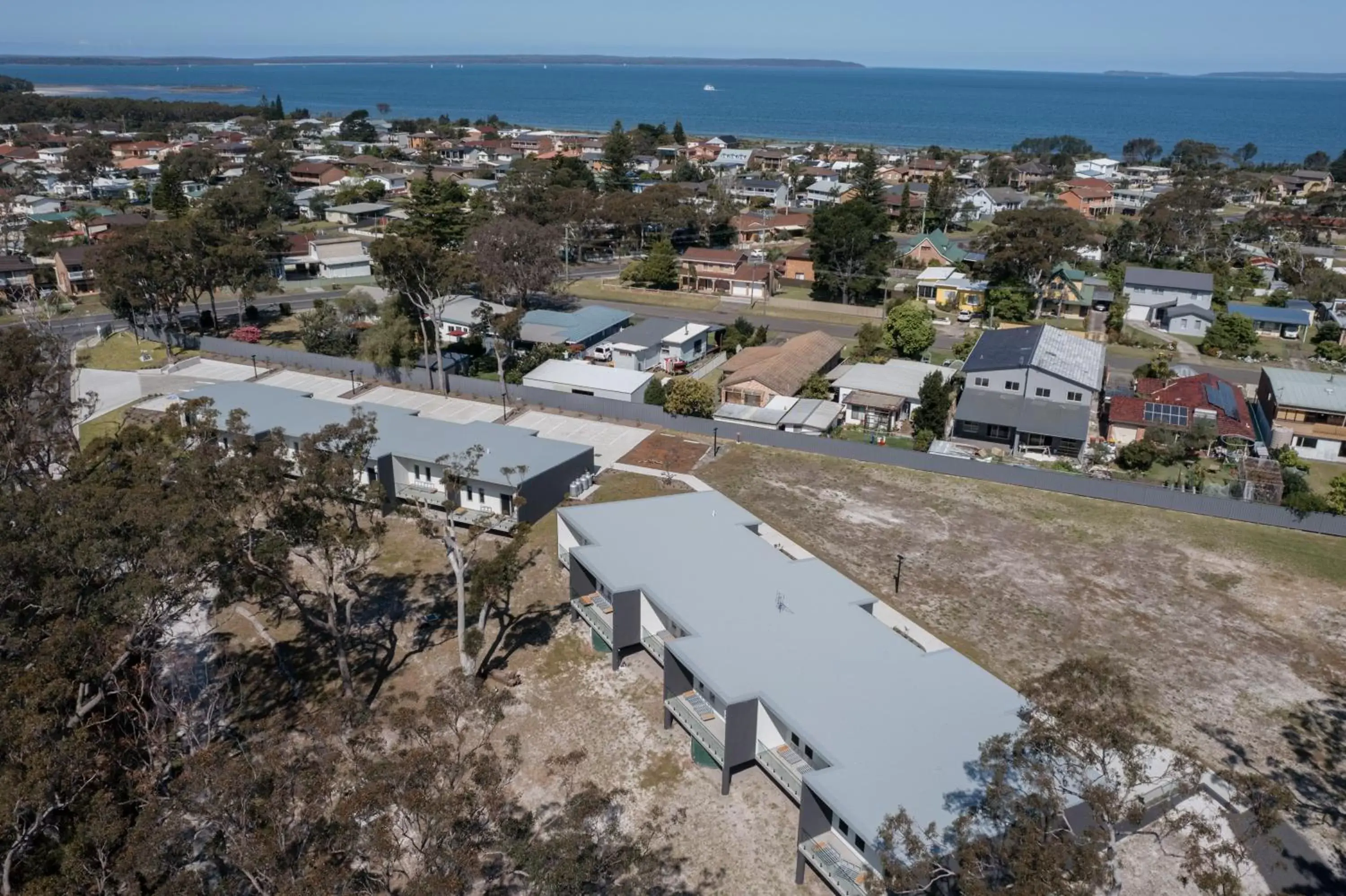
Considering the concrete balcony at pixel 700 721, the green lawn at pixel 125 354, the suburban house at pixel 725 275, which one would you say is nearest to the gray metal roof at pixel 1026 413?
the concrete balcony at pixel 700 721

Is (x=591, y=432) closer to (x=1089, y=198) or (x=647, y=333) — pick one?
(x=647, y=333)

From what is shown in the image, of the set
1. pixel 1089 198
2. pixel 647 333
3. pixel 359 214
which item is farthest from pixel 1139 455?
pixel 1089 198

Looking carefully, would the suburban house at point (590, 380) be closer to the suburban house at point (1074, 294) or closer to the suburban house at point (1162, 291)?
the suburban house at point (1074, 294)

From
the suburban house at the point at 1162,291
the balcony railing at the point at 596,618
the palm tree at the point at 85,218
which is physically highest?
the palm tree at the point at 85,218

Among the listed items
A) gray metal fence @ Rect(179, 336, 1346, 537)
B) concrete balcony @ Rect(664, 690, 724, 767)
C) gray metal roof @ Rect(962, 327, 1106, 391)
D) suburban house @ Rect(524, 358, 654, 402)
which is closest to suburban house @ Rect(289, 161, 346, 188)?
gray metal fence @ Rect(179, 336, 1346, 537)

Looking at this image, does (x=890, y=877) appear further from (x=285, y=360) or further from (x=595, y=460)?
(x=285, y=360)

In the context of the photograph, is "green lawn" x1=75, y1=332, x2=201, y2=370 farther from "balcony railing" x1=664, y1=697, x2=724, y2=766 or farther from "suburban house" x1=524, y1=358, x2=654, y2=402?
→ "balcony railing" x1=664, y1=697, x2=724, y2=766
